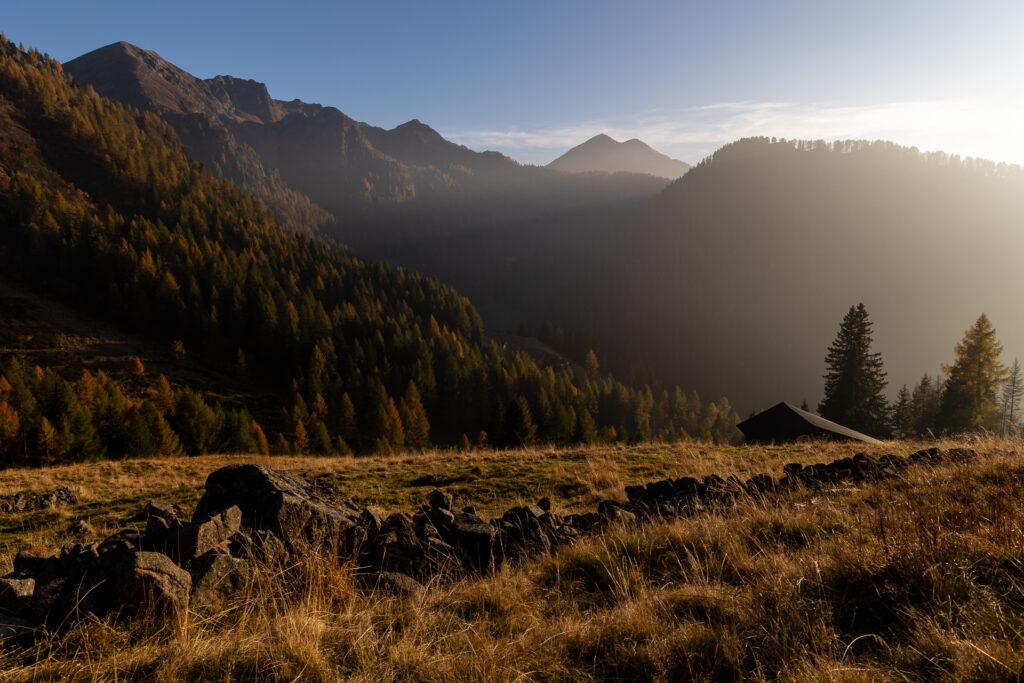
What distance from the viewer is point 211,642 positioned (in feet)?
10.1

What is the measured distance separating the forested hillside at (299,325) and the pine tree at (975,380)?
121 ft

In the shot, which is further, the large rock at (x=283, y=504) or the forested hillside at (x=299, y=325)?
the forested hillside at (x=299, y=325)

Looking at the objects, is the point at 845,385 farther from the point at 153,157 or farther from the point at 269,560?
the point at 153,157

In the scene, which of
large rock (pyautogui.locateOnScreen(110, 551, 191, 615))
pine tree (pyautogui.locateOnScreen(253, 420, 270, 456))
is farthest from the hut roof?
pine tree (pyautogui.locateOnScreen(253, 420, 270, 456))

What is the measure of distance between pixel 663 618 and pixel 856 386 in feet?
158

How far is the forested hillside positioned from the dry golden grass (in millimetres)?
58266

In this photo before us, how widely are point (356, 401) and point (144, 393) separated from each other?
31.8m

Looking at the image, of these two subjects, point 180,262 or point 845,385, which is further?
point 180,262

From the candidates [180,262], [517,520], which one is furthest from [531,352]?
[517,520]

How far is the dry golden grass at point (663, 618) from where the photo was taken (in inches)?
107

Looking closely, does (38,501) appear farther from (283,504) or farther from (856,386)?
(856,386)

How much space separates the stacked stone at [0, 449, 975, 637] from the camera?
351 cm

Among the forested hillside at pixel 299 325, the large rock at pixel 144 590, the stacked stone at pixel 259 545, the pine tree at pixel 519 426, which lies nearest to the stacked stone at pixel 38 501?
the stacked stone at pixel 259 545

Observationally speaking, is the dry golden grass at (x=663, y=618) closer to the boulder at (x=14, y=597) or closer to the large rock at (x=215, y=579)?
the large rock at (x=215, y=579)
